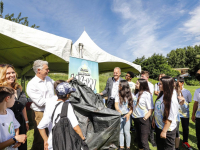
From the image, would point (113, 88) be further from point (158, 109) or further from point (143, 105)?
point (158, 109)

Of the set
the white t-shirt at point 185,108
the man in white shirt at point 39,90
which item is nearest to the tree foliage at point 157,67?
the white t-shirt at point 185,108

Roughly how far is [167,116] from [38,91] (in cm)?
212

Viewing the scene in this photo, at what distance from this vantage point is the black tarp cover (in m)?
2.27

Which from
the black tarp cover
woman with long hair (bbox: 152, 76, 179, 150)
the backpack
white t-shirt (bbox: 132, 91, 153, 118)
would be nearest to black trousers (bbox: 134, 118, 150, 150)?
white t-shirt (bbox: 132, 91, 153, 118)

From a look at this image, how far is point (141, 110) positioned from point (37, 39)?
261cm

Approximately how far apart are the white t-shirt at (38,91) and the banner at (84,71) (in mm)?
930

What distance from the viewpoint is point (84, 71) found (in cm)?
353

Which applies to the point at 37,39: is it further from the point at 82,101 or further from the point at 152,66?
the point at 152,66

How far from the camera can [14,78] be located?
6.18ft

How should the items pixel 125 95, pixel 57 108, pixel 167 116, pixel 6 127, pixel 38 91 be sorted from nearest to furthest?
pixel 6 127 → pixel 57 108 → pixel 167 116 → pixel 38 91 → pixel 125 95

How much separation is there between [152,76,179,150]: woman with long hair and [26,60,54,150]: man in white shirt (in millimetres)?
1912

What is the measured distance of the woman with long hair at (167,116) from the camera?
179 centimetres

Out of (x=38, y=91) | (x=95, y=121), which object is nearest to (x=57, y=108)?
(x=38, y=91)

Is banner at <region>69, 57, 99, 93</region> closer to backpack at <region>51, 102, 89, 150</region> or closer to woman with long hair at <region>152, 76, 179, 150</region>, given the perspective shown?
backpack at <region>51, 102, 89, 150</region>
